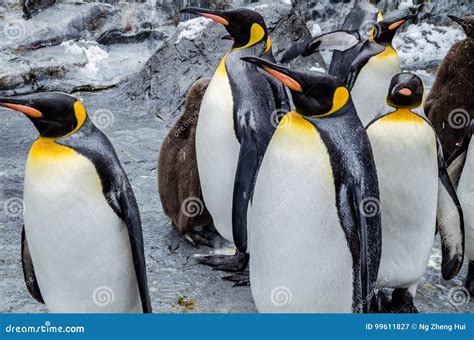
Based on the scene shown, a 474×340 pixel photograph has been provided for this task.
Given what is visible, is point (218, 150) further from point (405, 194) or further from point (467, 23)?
point (467, 23)

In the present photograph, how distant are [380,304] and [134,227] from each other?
4.30 ft

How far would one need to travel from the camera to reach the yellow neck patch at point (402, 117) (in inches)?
117

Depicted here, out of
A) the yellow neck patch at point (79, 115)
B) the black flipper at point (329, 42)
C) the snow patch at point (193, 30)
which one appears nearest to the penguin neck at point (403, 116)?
the black flipper at point (329, 42)

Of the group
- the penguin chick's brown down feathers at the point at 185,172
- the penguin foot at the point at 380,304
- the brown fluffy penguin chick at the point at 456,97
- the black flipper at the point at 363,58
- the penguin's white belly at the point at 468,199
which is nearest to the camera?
the penguin foot at the point at 380,304

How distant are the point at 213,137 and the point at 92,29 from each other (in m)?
6.54

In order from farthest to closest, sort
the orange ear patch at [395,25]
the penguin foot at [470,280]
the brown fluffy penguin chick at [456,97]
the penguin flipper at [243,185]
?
1. the brown fluffy penguin chick at [456,97]
2. the orange ear patch at [395,25]
3. the penguin foot at [470,280]
4. the penguin flipper at [243,185]

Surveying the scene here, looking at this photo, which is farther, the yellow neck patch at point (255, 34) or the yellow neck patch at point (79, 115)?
the yellow neck patch at point (255, 34)

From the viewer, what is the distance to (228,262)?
12.2 feet

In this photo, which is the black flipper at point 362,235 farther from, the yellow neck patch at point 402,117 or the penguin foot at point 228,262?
the penguin foot at point 228,262

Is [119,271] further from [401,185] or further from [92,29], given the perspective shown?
[92,29]

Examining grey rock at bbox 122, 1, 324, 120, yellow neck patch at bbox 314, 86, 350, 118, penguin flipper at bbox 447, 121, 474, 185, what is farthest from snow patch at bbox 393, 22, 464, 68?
yellow neck patch at bbox 314, 86, 350, 118

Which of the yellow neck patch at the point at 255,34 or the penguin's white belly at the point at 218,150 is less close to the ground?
the yellow neck patch at the point at 255,34

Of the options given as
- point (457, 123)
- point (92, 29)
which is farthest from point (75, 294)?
point (92, 29)

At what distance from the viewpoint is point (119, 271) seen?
8.60ft
